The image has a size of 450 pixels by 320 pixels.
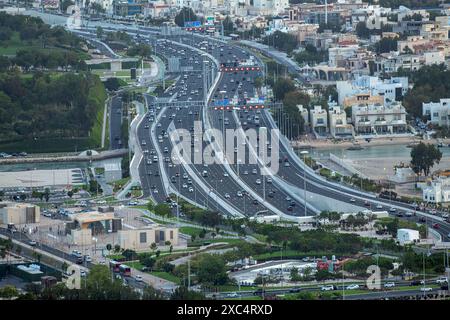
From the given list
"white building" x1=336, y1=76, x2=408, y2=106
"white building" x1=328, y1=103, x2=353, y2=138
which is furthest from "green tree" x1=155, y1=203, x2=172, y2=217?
"white building" x1=336, y1=76, x2=408, y2=106

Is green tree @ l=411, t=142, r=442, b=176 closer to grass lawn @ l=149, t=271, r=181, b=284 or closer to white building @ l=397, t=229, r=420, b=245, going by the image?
white building @ l=397, t=229, r=420, b=245

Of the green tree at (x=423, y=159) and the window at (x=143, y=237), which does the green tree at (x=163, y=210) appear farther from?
the green tree at (x=423, y=159)

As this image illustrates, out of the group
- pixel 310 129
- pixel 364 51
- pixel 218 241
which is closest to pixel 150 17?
pixel 364 51

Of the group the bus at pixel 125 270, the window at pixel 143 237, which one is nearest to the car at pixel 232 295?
the bus at pixel 125 270

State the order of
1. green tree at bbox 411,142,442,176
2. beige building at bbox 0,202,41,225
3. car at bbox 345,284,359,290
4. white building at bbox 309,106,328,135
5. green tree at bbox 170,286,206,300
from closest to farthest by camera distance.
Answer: green tree at bbox 170,286,206,300 < car at bbox 345,284,359,290 < beige building at bbox 0,202,41,225 < green tree at bbox 411,142,442,176 < white building at bbox 309,106,328,135

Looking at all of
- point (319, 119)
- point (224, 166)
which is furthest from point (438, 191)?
point (319, 119)
